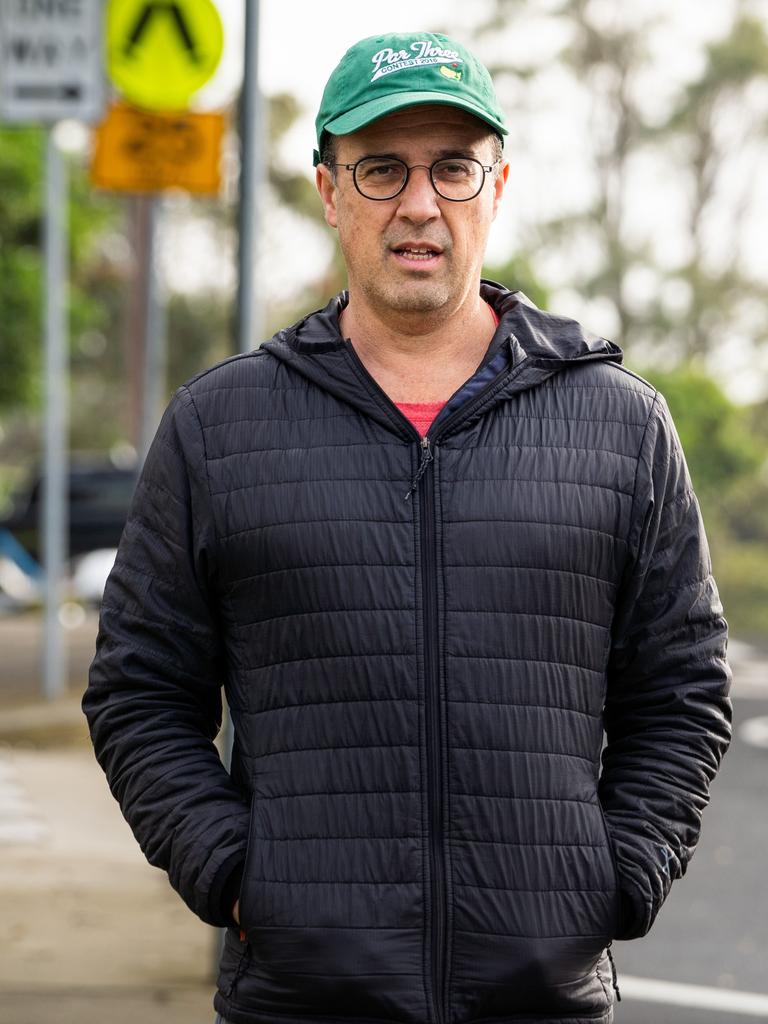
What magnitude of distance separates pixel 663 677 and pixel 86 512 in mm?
19559

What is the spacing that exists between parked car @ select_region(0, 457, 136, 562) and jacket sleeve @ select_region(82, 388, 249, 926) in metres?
18.8

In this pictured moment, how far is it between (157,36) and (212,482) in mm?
5048

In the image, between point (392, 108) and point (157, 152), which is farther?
point (157, 152)

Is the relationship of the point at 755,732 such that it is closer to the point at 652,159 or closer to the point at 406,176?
the point at 406,176

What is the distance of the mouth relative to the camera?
2.39m

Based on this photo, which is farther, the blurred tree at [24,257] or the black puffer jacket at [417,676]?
the blurred tree at [24,257]

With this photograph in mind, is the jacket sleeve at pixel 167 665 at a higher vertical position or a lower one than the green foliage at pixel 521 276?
lower

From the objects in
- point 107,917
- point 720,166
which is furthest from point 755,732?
point 720,166

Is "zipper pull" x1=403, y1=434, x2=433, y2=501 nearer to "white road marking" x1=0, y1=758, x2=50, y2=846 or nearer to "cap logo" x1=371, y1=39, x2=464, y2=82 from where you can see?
"cap logo" x1=371, y1=39, x2=464, y2=82

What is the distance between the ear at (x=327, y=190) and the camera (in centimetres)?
253

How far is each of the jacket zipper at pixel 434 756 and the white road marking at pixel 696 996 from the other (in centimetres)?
345

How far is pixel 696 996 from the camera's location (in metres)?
5.74

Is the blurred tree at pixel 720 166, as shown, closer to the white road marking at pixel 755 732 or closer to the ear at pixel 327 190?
the white road marking at pixel 755 732

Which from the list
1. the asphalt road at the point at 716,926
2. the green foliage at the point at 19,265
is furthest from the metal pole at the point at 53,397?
the green foliage at the point at 19,265
